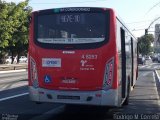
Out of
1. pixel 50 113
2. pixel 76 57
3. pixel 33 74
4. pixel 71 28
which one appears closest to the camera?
pixel 76 57

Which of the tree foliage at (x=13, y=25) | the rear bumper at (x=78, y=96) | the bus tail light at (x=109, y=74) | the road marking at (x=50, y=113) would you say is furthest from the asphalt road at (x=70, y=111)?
the tree foliage at (x=13, y=25)

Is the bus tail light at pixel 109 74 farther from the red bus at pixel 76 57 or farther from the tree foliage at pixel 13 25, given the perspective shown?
the tree foliage at pixel 13 25

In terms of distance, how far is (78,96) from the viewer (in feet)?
37.3

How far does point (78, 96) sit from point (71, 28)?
5.91 ft

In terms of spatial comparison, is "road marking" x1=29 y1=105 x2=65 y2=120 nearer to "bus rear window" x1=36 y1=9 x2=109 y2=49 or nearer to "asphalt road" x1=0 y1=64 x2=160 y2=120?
"asphalt road" x1=0 y1=64 x2=160 y2=120

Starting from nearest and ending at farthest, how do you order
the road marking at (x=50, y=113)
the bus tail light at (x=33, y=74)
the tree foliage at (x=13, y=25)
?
the bus tail light at (x=33, y=74) < the road marking at (x=50, y=113) < the tree foliage at (x=13, y=25)

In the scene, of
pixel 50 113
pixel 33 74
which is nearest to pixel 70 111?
pixel 50 113

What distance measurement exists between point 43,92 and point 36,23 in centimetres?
191

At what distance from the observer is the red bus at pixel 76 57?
11305 mm

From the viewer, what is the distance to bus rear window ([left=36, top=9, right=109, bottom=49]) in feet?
37.6

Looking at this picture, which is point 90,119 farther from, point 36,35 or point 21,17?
point 21,17

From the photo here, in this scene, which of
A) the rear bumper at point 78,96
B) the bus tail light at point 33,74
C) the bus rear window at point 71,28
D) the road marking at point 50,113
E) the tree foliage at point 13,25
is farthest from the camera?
the tree foliage at point 13,25

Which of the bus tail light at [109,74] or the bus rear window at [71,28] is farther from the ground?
the bus rear window at [71,28]

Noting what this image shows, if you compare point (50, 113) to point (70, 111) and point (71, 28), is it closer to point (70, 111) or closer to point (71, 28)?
point (70, 111)
